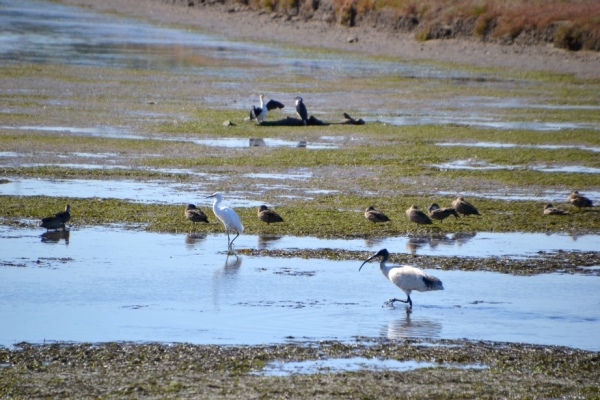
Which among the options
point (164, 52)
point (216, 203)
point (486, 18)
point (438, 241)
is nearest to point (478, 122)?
point (438, 241)

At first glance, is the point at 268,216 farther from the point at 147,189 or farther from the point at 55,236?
the point at 147,189

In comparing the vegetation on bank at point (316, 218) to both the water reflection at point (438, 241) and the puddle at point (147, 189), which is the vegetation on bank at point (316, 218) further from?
the puddle at point (147, 189)

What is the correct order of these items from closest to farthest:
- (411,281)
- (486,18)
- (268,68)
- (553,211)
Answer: (411,281)
(553,211)
(268,68)
(486,18)

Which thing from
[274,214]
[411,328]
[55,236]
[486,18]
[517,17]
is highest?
[517,17]

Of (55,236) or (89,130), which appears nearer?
(55,236)

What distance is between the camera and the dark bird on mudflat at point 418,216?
1461 centimetres

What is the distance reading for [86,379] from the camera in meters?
8.06

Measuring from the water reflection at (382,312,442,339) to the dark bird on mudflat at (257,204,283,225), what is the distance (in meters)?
4.07

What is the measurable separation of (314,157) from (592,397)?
42.7 ft

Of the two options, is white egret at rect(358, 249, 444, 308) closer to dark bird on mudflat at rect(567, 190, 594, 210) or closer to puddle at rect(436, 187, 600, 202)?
dark bird on mudflat at rect(567, 190, 594, 210)

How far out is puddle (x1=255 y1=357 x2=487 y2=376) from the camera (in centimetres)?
848

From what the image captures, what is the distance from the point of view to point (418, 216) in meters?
14.6

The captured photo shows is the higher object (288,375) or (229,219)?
(229,219)

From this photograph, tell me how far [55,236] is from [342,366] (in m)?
6.62
